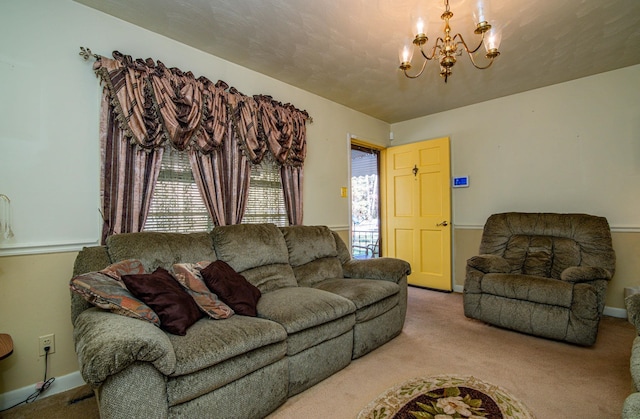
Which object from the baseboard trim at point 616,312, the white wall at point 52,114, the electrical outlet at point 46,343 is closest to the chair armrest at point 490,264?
the baseboard trim at point 616,312

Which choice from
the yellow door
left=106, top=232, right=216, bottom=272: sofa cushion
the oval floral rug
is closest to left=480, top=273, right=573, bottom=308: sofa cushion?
the oval floral rug

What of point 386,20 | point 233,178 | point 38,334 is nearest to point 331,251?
point 233,178

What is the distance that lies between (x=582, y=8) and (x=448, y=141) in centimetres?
210

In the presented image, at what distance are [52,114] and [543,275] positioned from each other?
14.3 feet

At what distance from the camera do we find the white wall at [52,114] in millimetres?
1874

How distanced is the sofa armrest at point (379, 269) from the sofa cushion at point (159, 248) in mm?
1353

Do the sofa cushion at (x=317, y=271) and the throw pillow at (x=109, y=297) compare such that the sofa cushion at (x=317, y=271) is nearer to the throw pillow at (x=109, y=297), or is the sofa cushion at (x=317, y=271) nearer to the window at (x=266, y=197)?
the window at (x=266, y=197)

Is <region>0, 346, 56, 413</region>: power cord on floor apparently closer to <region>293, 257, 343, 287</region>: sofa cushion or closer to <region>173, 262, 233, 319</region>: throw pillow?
<region>173, 262, 233, 319</region>: throw pillow

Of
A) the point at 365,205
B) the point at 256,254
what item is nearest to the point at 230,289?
the point at 256,254

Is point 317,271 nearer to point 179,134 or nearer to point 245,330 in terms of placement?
point 245,330

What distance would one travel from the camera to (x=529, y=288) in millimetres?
2703

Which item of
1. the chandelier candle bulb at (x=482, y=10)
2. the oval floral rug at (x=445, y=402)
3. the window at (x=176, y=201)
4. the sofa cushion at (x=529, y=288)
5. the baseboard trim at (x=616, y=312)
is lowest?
the oval floral rug at (x=445, y=402)

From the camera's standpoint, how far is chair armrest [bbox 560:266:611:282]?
8.18ft

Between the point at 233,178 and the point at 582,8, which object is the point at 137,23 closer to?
the point at 233,178
